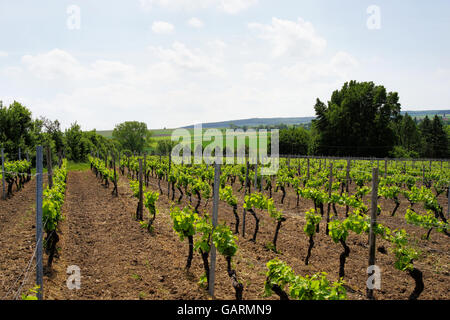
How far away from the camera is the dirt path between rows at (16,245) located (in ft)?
18.5

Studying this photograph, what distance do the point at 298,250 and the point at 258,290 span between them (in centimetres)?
275

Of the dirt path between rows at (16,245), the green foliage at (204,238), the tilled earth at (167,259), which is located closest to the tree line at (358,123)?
the tilled earth at (167,259)

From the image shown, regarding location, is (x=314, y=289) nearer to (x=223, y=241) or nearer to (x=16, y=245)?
(x=223, y=241)

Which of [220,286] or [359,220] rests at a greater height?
[359,220]

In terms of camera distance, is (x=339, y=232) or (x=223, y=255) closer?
(x=223, y=255)

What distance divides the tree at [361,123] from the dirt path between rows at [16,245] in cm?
4812

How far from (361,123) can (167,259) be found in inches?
1993

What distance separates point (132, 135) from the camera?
8469cm

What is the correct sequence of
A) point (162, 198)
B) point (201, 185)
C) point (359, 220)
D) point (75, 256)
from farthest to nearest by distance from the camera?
point (162, 198), point (201, 185), point (75, 256), point (359, 220)

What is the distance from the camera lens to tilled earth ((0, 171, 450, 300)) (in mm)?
6023

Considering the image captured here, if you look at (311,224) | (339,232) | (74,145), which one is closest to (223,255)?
(311,224)
